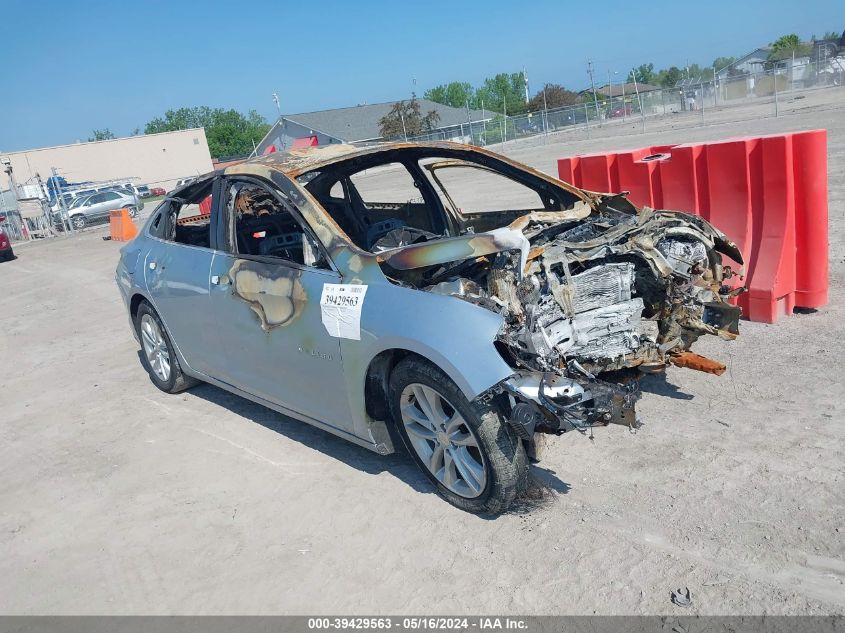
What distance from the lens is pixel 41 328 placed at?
10.8m

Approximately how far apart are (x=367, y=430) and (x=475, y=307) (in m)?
1.07

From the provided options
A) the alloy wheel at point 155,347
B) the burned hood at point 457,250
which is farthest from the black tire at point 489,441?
the alloy wheel at point 155,347

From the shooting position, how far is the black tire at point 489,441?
364 cm

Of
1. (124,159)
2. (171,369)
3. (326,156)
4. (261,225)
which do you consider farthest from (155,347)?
(124,159)

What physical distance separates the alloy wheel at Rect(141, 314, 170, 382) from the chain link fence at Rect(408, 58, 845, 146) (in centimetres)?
3069

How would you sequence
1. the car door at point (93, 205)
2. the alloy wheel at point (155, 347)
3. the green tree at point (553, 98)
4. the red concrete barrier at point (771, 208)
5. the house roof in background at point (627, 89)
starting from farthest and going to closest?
1. the house roof in background at point (627, 89)
2. the green tree at point (553, 98)
3. the car door at point (93, 205)
4. the alloy wheel at point (155, 347)
5. the red concrete barrier at point (771, 208)

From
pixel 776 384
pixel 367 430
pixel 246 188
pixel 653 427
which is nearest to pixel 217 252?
pixel 246 188

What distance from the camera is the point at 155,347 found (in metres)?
6.56

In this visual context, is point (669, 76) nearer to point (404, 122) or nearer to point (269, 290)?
point (404, 122)

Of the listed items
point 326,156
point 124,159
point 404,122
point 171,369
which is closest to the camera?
point 326,156

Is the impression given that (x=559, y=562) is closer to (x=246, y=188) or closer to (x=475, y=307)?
(x=475, y=307)

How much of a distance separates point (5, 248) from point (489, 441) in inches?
917

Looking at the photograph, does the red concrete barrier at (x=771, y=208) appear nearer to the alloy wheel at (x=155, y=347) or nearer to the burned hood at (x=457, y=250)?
the burned hood at (x=457, y=250)

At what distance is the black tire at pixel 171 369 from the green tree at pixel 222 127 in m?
107
